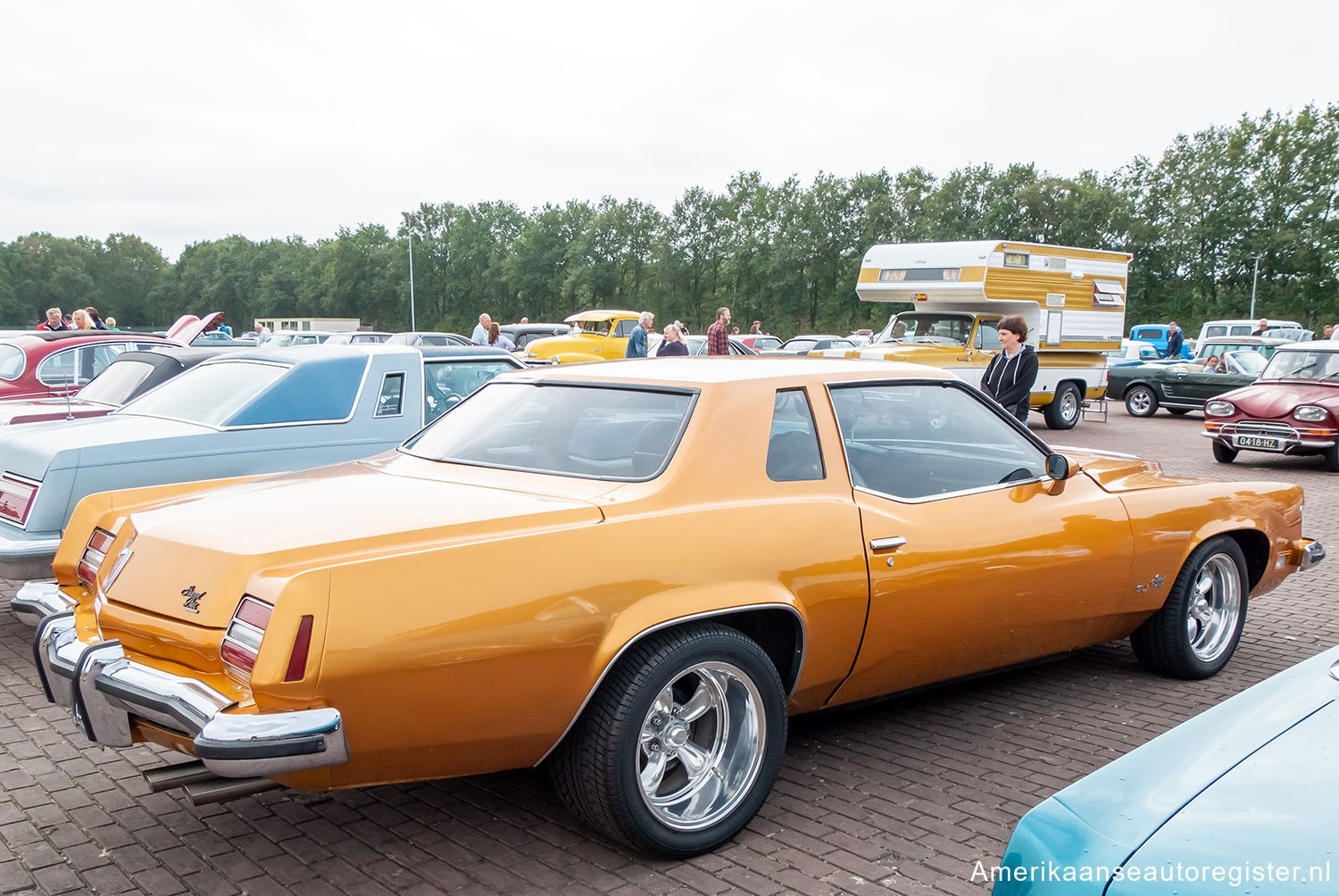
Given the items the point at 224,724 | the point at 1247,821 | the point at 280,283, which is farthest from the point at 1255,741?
the point at 280,283

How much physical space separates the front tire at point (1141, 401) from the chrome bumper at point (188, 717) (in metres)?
22.0

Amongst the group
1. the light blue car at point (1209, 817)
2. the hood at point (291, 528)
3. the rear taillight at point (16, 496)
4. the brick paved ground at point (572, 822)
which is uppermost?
the hood at point (291, 528)

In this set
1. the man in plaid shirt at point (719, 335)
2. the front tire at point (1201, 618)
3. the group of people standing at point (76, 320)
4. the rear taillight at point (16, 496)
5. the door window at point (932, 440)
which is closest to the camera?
the door window at point (932, 440)

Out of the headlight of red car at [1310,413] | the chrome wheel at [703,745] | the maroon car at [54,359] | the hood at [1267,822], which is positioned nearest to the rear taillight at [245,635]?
the chrome wheel at [703,745]

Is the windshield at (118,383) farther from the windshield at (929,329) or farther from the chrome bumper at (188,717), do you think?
the windshield at (929,329)

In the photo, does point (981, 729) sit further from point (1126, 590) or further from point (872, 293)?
point (872, 293)

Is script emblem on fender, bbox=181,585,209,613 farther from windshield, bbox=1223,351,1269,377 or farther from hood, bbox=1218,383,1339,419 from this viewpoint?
windshield, bbox=1223,351,1269,377

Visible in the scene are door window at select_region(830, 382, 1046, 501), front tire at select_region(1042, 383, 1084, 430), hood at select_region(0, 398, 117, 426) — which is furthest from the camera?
front tire at select_region(1042, 383, 1084, 430)

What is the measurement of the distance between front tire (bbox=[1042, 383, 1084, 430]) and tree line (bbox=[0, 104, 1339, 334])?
34238mm

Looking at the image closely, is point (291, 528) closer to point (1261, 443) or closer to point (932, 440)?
point (932, 440)

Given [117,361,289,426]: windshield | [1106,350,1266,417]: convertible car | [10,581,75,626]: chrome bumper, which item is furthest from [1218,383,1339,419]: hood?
[10,581,75,626]: chrome bumper

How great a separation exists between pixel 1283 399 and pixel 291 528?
45.2 ft

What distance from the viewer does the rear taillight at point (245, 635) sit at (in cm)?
255

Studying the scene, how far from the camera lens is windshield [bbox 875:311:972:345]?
651 inches
